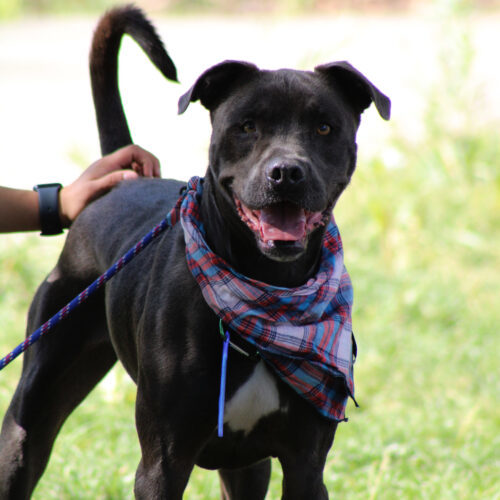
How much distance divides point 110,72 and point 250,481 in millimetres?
1720

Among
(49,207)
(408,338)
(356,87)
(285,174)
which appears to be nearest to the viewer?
(285,174)

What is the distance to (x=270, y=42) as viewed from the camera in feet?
28.1

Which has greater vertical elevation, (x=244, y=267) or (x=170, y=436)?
(x=244, y=267)

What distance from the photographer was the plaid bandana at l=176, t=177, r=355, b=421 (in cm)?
263

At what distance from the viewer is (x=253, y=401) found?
2.65 m

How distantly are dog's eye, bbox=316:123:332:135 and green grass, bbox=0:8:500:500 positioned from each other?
171cm

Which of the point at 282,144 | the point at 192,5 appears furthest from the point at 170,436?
the point at 192,5

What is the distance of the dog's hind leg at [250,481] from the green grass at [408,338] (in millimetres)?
512

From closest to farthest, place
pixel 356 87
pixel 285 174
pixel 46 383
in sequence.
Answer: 1. pixel 285 174
2. pixel 356 87
3. pixel 46 383

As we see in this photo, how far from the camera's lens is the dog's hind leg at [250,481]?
10.7 feet

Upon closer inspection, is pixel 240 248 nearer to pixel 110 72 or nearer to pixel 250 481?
pixel 250 481

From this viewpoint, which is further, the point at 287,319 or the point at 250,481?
the point at 250,481

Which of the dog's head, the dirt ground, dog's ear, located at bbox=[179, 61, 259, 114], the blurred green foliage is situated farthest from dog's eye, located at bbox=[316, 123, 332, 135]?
the blurred green foliage

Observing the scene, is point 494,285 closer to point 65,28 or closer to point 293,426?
point 293,426
